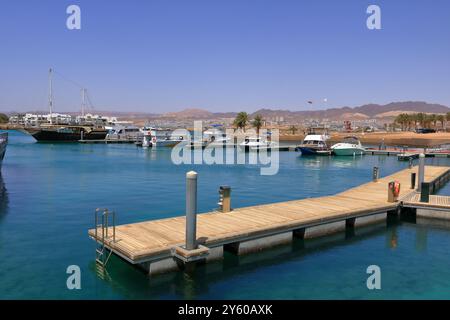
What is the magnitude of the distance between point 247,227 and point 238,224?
550mm

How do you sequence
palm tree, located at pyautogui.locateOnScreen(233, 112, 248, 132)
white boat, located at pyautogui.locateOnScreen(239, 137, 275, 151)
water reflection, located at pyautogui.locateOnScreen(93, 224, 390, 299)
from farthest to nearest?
palm tree, located at pyautogui.locateOnScreen(233, 112, 248, 132) → white boat, located at pyautogui.locateOnScreen(239, 137, 275, 151) → water reflection, located at pyautogui.locateOnScreen(93, 224, 390, 299)

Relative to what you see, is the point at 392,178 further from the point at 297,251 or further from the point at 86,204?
the point at 86,204

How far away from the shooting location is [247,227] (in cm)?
1587

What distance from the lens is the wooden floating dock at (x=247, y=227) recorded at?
13.1 meters

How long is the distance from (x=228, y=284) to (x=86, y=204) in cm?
1513

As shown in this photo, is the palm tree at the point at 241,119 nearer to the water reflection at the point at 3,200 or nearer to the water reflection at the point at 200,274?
the water reflection at the point at 3,200

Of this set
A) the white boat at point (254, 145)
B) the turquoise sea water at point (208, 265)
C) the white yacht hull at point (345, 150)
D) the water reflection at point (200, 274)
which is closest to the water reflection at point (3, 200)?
the turquoise sea water at point (208, 265)

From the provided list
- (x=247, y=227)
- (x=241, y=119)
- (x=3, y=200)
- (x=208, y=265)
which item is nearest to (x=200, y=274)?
(x=208, y=265)

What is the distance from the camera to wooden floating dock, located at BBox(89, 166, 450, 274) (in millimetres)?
13133

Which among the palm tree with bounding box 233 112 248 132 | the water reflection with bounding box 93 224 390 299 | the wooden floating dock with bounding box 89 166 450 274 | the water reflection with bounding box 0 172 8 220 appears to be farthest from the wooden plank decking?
the palm tree with bounding box 233 112 248 132

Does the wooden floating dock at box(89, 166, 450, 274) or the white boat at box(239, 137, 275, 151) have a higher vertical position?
the white boat at box(239, 137, 275, 151)

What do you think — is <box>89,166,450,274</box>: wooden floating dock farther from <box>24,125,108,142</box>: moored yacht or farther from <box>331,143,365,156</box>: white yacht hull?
<box>24,125,108,142</box>: moored yacht

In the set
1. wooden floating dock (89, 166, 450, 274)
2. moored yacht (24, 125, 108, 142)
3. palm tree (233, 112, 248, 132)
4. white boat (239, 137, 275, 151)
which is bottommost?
wooden floating dock (89, 166, 450, 274)
